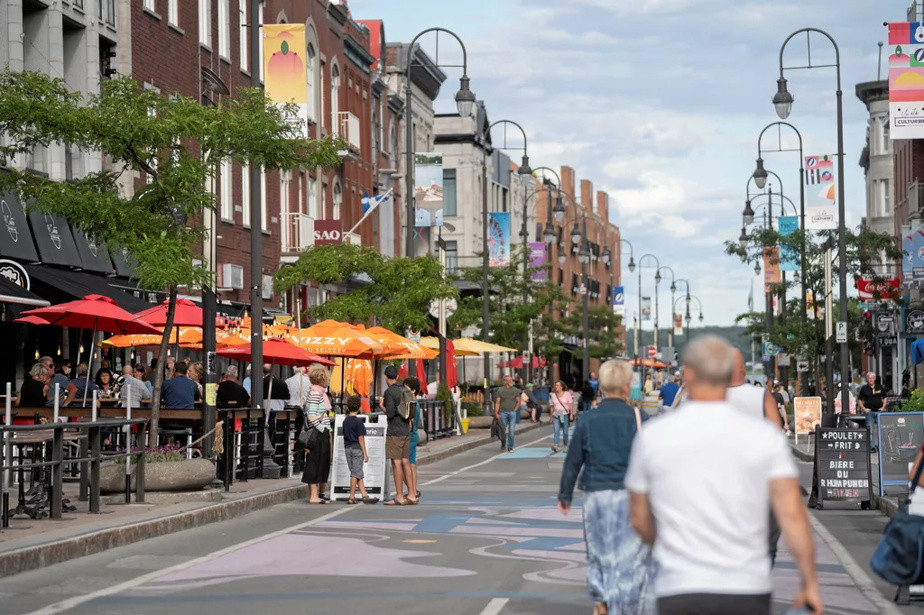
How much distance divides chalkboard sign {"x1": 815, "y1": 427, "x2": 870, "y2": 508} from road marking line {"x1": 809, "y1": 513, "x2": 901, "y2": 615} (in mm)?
2380

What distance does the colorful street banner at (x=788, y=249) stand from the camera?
2136 inches

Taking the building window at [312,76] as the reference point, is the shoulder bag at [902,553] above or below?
below

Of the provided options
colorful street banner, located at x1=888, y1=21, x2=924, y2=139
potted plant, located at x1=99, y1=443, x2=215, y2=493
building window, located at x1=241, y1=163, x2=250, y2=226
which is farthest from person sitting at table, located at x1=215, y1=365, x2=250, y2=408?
building window, located at x1=241, y1=163, x2=250, y2=226

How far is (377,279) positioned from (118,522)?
95.3 ft

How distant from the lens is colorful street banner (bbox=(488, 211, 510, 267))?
72.7 meters

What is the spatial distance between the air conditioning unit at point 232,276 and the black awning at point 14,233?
12436mm

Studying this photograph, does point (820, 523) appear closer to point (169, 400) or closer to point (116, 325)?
point (169, 400)

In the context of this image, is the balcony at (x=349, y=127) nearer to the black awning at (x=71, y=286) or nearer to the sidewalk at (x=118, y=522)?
the black awning at (x=71, y=286)

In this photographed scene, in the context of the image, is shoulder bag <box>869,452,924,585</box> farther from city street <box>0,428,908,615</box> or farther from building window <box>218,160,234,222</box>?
building window <box>218,160,234,222</box>

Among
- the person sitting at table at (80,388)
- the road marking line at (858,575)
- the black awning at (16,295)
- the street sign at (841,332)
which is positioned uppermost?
the black awning at (16,295)

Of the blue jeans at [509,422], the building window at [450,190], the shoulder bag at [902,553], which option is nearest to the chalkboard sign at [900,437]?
the shoulder bag at [902,553]

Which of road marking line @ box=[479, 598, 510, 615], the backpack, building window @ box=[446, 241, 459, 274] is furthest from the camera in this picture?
building window @ box=[446, 241, 459, 274]

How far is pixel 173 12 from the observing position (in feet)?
131

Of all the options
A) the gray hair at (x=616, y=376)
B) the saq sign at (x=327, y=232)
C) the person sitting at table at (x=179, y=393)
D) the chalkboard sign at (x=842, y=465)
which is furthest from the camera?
the saq sign at (x=327, y=232)
